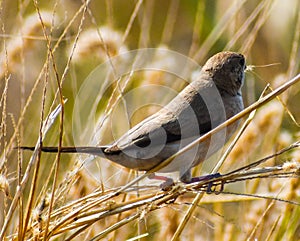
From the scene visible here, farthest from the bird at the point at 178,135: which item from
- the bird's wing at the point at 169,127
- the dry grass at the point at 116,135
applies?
the dry grass at the point at 116,135

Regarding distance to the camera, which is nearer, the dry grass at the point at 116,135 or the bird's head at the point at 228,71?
the dry grass at the point at 116,135

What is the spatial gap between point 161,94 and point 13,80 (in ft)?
4.01

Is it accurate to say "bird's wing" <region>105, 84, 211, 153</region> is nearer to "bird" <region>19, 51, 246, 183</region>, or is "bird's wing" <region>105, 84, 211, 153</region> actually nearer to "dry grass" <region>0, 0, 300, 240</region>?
"bird" <region>19, 51, 246, 183</region>

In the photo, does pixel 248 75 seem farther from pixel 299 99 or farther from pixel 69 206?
pixel 69 206

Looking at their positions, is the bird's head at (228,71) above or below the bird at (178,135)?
above

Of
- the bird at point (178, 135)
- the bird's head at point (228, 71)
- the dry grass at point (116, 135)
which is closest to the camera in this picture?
the dry grass at point (116, 135)

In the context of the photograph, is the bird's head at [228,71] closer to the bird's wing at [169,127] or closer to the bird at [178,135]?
the bird at [178,135]

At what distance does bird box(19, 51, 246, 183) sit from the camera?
2.70 metres

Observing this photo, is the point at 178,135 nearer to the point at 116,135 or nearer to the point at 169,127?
the point at 169,127

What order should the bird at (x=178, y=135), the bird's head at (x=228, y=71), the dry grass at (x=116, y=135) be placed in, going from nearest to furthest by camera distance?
the dry grass at (x=116, y=135) < the bird at (x=178, y=135) < the bird's head at (x=228, y=71)

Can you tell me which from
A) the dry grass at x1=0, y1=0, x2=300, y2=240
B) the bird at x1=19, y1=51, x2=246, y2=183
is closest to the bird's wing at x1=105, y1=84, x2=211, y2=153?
the bird at x1=19, y1=51, x2=246, y2=183

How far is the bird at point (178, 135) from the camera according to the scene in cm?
270

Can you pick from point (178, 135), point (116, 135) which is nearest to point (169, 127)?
point (178, 135)

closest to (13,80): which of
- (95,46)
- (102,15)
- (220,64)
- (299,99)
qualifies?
(102,15)
